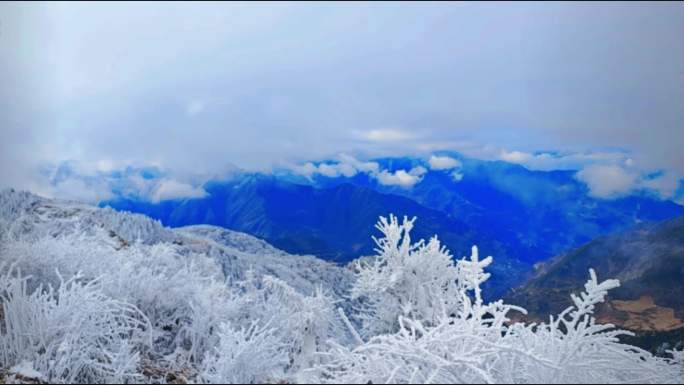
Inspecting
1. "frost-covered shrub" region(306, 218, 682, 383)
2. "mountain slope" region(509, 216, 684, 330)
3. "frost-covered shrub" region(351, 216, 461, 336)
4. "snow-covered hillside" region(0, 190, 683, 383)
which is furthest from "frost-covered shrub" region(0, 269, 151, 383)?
"mountain slope" region(509, 216, 684, 330)

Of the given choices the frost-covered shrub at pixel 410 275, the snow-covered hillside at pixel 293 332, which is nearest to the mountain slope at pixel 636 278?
the frost-covered shrub at pixel 410 275

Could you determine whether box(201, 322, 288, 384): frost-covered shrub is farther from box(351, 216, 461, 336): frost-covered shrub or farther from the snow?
box(351, 216, 461, 336): frost-covered shrub

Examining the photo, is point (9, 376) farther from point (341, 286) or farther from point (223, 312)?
point (341, 286)

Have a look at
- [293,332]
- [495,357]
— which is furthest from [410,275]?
[495,357]

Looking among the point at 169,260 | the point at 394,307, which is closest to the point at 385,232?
the point at 394,307

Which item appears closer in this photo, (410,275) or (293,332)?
(293,332)

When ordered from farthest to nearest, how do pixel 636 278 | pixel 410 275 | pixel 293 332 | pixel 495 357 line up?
pixel 636 278 → pixel 410 275 → pixel 293 332 → pixel 495 357

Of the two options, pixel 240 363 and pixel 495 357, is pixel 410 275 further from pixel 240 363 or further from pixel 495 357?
pixel 495 357

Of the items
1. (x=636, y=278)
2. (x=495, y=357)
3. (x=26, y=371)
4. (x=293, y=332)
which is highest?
(x=636, y=278)
